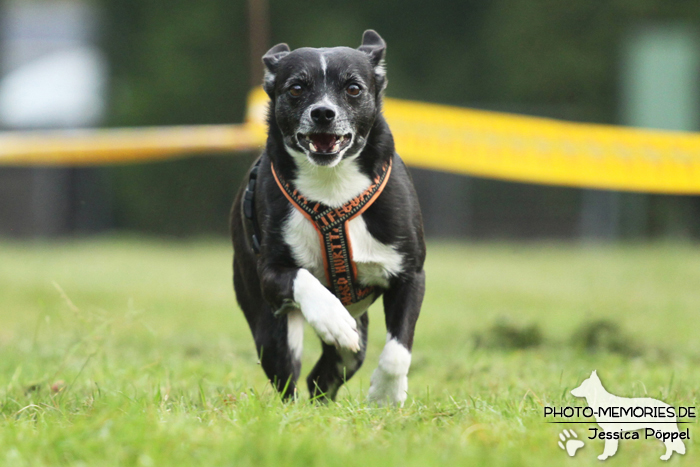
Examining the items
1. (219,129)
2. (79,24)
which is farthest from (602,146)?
(79,24)

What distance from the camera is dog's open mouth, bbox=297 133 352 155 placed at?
3199 mm

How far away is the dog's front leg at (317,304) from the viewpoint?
2.91 m

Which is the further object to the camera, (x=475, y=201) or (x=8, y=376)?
(x=475, y=201)

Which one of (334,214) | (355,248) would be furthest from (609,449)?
(334,214)

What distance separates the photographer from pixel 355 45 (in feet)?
60.5

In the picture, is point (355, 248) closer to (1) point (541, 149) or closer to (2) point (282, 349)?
(2) point (282, 349)

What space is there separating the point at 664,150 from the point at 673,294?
4.75 feet

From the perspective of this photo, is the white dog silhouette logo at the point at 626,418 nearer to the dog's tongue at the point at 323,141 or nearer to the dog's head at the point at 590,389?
the dog's head at the point at 590,389

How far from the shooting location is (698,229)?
13648 millimetres

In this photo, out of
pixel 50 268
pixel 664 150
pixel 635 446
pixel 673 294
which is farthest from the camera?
pixel 50 268

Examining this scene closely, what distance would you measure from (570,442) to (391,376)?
2.90 ft

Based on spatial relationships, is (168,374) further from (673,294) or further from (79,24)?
(79,24)

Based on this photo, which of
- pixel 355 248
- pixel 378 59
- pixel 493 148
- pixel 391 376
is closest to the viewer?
pixel 391 376

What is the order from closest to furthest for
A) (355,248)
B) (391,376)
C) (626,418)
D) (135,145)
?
(626,418) → (391,376) → (355,248) → (135,145)
